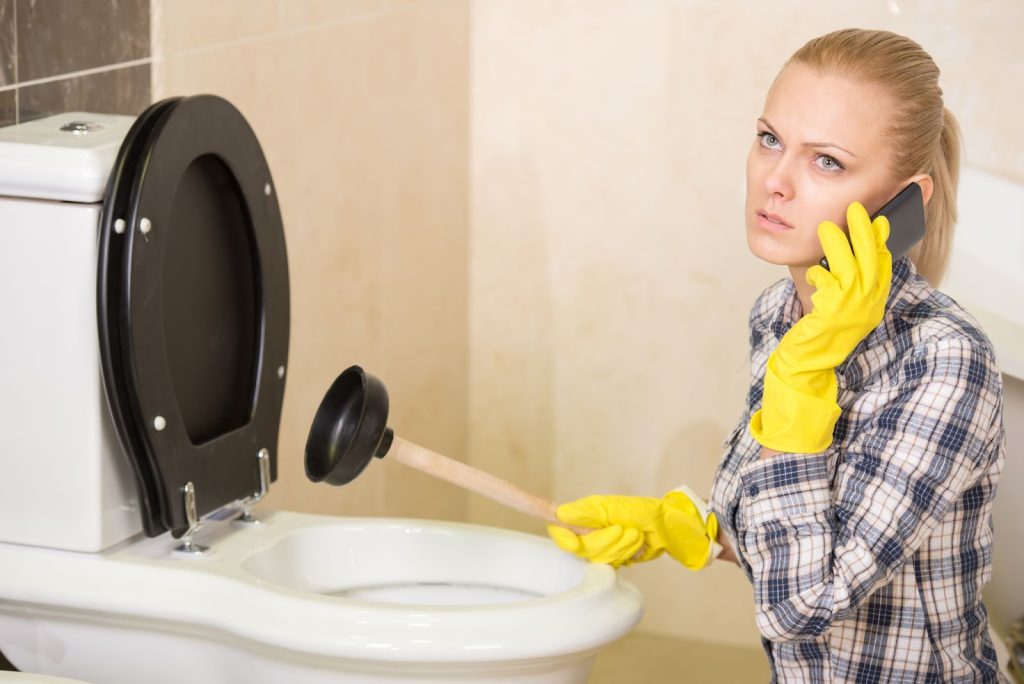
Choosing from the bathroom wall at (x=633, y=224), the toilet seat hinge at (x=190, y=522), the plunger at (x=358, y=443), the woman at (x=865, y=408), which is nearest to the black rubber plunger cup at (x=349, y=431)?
the plunger at (x=358, y=443)

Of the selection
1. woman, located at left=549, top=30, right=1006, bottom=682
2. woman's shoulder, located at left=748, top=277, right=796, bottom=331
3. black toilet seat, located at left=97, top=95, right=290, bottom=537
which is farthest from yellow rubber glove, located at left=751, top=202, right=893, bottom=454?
black toilet seat, located at left=97, top=95, right=290, bottom=537

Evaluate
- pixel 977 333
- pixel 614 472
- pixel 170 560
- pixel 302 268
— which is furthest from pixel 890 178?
pixel 614 472

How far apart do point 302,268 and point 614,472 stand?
848 mm

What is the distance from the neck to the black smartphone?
0.08 m

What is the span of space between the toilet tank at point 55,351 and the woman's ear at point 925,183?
2.53ft

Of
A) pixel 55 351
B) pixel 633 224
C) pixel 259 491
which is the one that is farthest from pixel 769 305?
pixel 633 224

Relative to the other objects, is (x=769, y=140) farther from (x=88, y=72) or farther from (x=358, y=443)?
(x=88, y=72)

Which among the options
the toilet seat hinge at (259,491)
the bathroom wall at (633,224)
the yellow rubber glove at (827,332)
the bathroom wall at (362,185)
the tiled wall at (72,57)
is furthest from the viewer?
the bathroom wall at (633,224)

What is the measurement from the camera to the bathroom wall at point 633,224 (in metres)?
2.30

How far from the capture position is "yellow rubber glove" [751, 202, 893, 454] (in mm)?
1200

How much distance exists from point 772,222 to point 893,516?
300 millimetres

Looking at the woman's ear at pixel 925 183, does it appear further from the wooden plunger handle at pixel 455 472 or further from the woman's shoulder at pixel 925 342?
the wooden plunger handle at pixel 455 472

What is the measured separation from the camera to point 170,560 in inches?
53.9

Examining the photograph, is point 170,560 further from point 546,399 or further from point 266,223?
point 546,399
